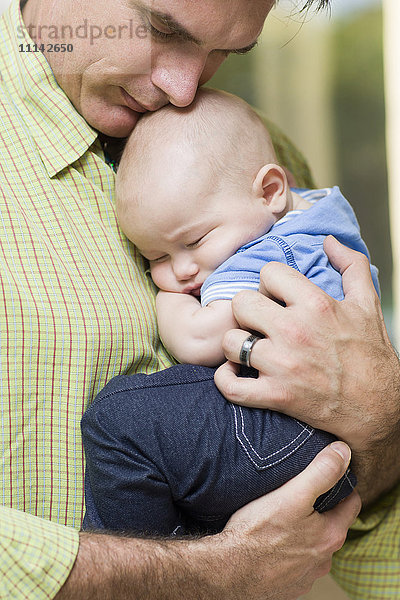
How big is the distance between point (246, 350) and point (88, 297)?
32 cm

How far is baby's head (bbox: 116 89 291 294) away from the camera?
3.98 ft

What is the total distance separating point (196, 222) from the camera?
1.21 meters

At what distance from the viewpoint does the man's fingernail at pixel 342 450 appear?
115cm

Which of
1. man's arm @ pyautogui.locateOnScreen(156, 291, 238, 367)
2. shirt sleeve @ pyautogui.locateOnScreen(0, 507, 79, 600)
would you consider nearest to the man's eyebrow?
man's arm @ pyautogui.locateOnScreen(156, 291, 238, 367)

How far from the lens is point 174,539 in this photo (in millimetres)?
1090

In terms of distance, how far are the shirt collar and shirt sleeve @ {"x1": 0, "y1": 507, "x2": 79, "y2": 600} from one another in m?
0.73

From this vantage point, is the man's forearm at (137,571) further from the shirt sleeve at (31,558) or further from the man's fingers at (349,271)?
the man's fingers at (349,271)

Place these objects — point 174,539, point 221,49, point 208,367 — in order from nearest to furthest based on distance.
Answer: point 174,539
point 208,367
point 221,49

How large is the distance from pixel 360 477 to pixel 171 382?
473 mm

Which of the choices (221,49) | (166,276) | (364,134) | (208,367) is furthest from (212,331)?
(364,134)

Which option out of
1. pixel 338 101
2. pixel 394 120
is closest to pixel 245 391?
pixel 394 120

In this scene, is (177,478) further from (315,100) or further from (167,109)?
(315,100)

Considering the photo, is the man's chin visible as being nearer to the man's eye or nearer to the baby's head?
the baby's head

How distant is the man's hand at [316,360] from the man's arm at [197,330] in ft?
0.11
